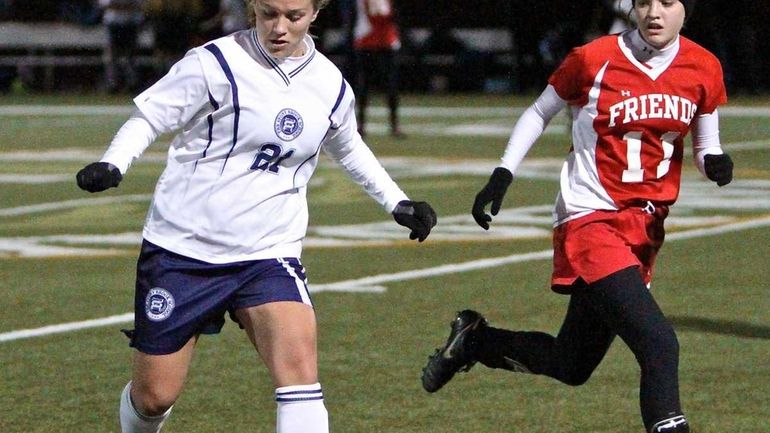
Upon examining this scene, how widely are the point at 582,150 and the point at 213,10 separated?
91.3 ft

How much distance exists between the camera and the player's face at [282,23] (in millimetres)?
5652

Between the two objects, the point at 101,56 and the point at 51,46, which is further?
the point at 101,56

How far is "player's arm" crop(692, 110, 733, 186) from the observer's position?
21.6 feet

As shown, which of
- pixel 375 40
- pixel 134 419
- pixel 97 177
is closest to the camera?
pixel 97 177

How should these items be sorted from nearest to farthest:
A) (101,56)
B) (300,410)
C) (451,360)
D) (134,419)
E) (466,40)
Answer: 1. (300,410)
2. (134,419)
3. (451,360)
4. (466,40)
5. (101,56)

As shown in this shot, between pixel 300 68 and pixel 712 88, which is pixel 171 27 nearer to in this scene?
pixel 712 88

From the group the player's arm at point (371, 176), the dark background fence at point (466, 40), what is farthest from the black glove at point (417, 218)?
the dark background fence at point (466, 40)

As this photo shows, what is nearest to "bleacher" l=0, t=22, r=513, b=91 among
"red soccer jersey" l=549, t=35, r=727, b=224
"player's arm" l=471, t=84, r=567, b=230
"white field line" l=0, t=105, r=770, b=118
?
"white field line" l=0, t=105, r=770, b=118

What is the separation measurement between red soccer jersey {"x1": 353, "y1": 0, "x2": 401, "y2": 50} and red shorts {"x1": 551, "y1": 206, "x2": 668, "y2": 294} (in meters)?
15.2

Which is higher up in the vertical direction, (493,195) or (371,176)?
(371,176)

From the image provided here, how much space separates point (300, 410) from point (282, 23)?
3.86ft

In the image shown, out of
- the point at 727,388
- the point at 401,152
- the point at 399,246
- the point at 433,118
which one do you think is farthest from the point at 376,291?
the point at 433,118

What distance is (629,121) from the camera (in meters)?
6.42

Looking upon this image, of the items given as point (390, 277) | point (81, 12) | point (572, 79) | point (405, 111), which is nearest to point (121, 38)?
point (81, 12)
